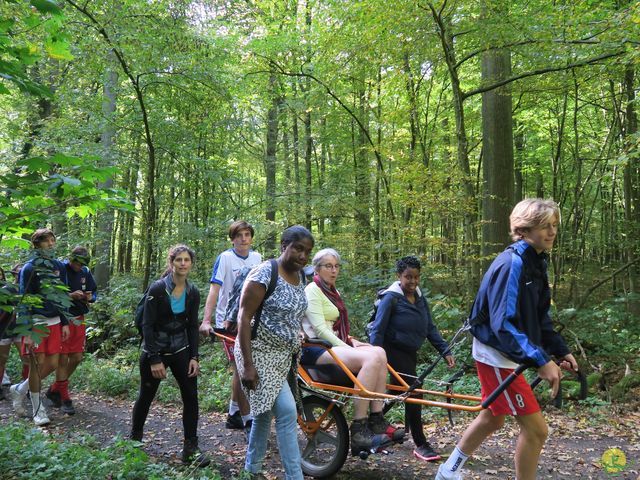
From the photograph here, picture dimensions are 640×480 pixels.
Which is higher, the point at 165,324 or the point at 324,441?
the point at 165,324

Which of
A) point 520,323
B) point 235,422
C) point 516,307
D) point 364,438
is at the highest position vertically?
→ point 516,307

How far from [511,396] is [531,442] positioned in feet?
1.03

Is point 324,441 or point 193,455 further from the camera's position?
point 193,455

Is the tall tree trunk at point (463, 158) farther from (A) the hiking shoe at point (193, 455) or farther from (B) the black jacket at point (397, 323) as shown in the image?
(A) the hiking shoe at point (193, 455)

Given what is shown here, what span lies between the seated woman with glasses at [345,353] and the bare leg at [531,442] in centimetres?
100

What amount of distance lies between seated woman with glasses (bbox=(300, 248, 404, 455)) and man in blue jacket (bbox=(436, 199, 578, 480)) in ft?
2.90

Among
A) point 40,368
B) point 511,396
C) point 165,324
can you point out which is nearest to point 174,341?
point 165,324

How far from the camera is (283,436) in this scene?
10.4ft

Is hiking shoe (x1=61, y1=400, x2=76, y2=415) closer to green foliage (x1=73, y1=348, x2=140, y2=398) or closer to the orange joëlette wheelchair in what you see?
green foliage (x1=73, y1=348, x2=140, y2=398)

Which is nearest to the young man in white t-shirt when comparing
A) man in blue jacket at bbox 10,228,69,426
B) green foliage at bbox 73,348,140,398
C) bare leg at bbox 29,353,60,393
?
man in blue jacket at bbox 10,228,69,426

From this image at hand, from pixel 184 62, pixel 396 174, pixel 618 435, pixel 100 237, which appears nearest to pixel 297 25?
pixel 184 62

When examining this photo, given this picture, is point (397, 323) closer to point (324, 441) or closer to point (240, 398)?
point (324, 441)

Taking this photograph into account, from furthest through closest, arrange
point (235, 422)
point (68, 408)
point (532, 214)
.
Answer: point (68, 408)
point (235, 422)
point (532, 214)

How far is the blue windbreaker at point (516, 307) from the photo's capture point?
2.76 metres
